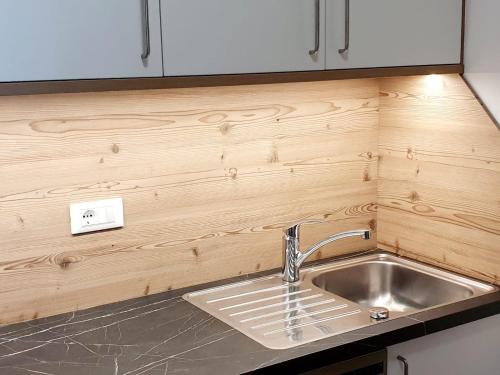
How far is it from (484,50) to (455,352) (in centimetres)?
89

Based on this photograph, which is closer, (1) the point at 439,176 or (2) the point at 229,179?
(2) the point at 229,179

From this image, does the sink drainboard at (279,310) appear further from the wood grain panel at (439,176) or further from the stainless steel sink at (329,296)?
the wood grain panel at (439,176)

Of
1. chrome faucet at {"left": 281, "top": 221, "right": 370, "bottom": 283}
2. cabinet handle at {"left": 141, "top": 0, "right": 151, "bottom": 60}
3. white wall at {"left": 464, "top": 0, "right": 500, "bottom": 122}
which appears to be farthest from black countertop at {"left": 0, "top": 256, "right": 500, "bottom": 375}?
cabinet handle at {"left": 141, "top": 0, "right": 151, "bottom": 60}

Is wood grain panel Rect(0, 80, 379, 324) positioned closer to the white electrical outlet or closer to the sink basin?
the white electrical outlet

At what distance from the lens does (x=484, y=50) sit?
2.26 meters

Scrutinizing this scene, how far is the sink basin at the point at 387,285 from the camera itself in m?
2.45

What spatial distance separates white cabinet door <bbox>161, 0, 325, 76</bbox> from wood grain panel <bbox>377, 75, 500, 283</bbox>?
56cm

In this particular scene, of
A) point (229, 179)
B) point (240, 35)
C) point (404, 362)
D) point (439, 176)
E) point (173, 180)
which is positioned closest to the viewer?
point (240, 35)

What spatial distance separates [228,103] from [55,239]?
65cm

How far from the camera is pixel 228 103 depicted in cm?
230

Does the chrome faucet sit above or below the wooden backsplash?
below

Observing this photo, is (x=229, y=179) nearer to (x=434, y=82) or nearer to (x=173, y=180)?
(x=173, y=180)

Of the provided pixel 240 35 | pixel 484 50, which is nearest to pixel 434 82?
pixel 484 50

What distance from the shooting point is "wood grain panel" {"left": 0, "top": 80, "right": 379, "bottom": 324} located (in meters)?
2.02
